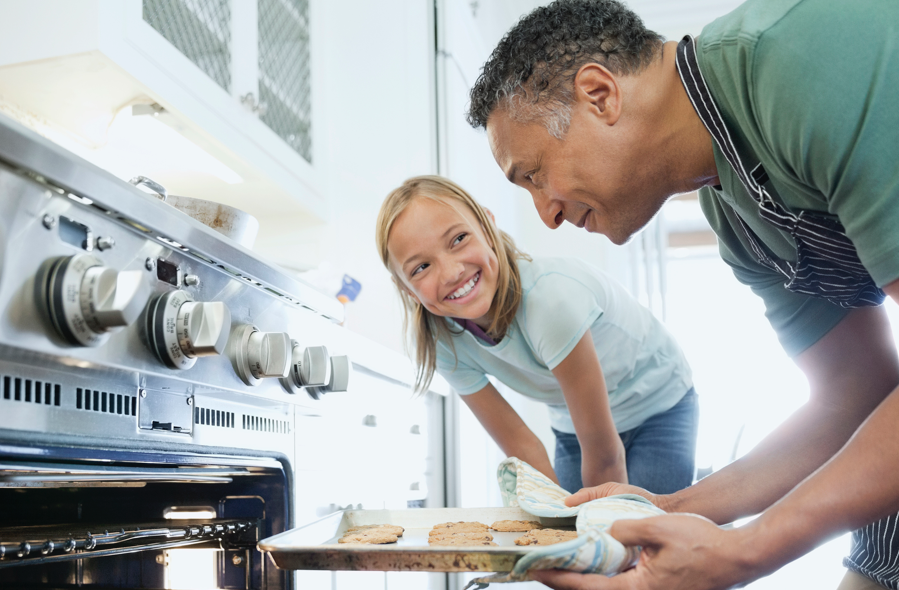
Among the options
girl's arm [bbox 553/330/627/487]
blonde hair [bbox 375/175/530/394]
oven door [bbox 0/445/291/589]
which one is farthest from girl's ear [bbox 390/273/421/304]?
oven door [bbox 0/445/291/589]

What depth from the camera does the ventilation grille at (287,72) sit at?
192 cm

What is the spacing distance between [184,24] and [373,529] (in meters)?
1.16

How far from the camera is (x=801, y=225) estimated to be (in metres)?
0.79

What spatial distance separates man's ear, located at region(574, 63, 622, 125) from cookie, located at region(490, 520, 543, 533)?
0.49 metres

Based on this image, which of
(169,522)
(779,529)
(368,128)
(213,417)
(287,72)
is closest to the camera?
(779,529)

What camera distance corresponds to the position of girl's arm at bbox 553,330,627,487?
1315mm

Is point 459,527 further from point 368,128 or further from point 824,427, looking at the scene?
point 368,128

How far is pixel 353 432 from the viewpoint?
4.06 feet

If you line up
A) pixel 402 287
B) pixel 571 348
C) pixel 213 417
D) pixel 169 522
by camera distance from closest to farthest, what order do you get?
pixel 213 417 → pixel 169 522 → pixel 571 348 → pixel 402 287

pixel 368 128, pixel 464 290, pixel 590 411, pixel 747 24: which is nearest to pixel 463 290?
pixel 464 290

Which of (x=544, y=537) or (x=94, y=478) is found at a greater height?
(x=94, y=478)

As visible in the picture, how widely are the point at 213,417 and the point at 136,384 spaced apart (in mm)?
130

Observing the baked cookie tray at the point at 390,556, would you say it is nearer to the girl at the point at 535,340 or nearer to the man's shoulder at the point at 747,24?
the man's shoulder at the point at 747,24

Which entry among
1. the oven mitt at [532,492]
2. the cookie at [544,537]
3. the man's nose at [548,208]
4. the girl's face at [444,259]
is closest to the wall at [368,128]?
the girl's face at [444,259]
